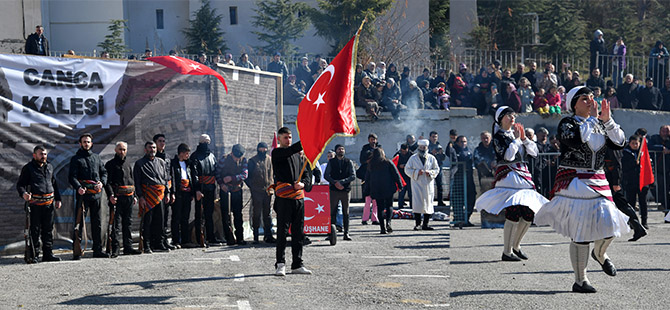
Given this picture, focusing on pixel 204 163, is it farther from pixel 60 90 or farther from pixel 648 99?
pixel 648 99

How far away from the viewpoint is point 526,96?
71.8ft

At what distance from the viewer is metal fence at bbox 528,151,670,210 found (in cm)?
1669

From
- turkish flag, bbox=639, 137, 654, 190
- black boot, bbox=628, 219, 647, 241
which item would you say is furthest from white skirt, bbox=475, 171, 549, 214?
turkish flag, bbox=639, 137, 654, 190

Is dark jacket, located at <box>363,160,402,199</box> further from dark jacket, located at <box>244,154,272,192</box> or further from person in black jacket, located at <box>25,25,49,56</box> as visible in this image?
person in black jacket, located at <box>25,25,49,56</box>

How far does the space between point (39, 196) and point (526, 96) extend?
546 inches

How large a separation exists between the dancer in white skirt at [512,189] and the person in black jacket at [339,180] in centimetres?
404

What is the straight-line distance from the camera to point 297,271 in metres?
9.44

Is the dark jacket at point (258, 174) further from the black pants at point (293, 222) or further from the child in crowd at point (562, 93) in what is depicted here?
the child in crowd at point (562, 93)

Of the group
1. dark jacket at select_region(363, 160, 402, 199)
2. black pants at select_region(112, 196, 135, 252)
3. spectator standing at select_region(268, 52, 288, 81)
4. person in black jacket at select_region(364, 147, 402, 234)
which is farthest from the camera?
spectator standing at select_region(268, 52, 288, 81)

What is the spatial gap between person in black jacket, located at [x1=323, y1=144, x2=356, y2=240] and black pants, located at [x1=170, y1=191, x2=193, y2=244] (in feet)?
7.66

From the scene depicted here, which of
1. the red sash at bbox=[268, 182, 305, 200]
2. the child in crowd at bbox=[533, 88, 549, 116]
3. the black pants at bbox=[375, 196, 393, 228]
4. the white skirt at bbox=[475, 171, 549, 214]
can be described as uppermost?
the child in crowd at bbox=[533, 88, 549, 116]

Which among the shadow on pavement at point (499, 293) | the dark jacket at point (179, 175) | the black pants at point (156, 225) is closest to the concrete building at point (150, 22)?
the dark jacket at point (179, 175)

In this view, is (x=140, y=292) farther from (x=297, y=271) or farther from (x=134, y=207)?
(x=134, y=207)

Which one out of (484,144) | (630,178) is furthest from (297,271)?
(630,178)
